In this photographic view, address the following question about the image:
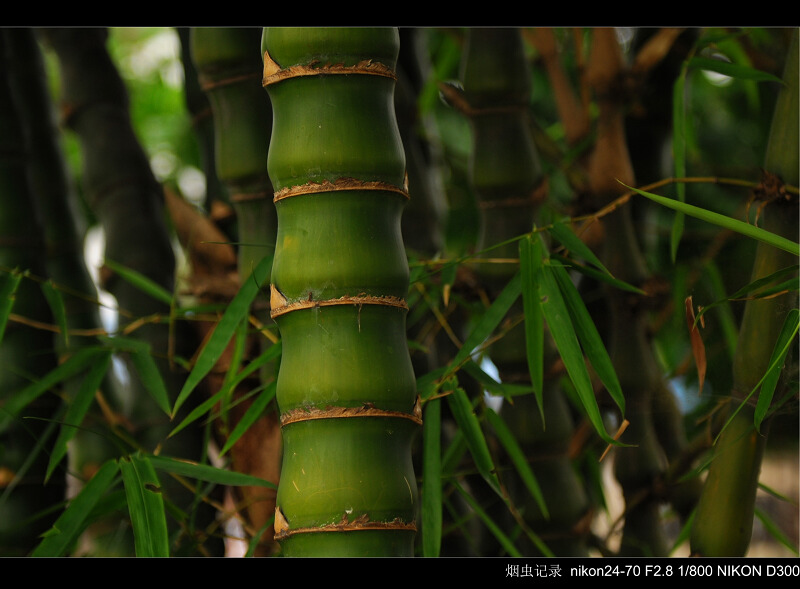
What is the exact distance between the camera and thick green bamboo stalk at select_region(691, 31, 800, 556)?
55 cm

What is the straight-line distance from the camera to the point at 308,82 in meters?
0.46

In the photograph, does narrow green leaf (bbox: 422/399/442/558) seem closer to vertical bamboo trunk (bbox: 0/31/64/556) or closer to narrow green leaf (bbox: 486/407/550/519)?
narrow green leaf (bbox: 486/407/550/519)

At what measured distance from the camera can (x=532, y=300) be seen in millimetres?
563

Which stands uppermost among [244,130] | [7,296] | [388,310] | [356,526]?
[244,130]

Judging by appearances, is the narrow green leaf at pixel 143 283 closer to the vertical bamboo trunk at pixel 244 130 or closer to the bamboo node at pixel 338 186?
the vertical bamboo trunk at pixel 244 130

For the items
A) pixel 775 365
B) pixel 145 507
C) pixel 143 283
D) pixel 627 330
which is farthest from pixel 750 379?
pixel 143 283

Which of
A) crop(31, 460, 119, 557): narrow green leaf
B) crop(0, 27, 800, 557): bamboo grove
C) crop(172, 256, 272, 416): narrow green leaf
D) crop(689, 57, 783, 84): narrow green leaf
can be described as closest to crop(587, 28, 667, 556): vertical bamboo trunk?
crop(0, 27, 800, 557): bamboo grove

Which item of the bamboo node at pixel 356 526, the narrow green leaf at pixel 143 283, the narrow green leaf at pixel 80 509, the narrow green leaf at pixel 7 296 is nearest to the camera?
the bamboo node at pixel 356 526

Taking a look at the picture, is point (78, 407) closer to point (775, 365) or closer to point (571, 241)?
point (571, 241)

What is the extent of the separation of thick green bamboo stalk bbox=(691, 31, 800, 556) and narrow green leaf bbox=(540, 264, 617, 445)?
10 centimetres

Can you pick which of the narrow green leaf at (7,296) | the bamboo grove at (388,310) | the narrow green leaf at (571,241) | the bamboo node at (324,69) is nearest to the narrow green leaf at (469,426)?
the bamboo grove at (388,310)

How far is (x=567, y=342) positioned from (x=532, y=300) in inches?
1.6

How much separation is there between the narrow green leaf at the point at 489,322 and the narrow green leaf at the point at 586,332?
3 cm

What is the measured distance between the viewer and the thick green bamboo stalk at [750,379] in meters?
0.55
